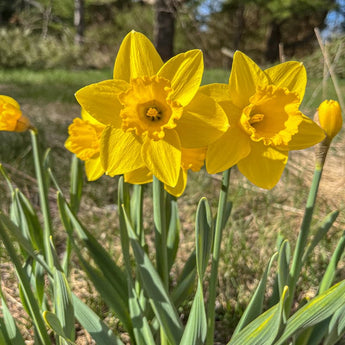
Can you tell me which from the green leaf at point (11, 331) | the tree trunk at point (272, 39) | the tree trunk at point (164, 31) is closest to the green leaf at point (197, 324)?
the green leaf at point (11, 331)

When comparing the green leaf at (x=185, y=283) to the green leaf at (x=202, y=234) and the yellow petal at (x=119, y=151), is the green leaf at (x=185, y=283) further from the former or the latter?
the yellow petal at (x=119, y=151)

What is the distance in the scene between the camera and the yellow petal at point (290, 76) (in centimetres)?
65

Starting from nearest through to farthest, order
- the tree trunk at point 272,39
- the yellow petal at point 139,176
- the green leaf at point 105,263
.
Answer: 1. the yellow petal at point 139,176
2. the green leaf at point 105,263
3. the tree trunk at point 272,39

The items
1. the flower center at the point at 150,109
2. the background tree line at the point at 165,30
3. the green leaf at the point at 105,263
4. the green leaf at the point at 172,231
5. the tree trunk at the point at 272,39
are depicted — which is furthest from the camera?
the tree trunk at the point at 272,39

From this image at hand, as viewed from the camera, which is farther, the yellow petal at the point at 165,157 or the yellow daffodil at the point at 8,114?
the yellow daffodil at the point at 8,114

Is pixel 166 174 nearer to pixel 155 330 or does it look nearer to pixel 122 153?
pixel 122 153

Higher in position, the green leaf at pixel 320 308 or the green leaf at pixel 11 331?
the green leaf at pixel 320 308

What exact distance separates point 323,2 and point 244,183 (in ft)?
29.7

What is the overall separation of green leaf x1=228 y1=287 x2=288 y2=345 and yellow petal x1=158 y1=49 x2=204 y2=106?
340mm

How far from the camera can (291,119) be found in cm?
62

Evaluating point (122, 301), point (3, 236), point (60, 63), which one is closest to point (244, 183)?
point (122, 301)

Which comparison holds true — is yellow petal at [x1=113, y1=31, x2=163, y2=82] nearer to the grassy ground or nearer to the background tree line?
the grassy ground

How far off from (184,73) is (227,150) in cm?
13

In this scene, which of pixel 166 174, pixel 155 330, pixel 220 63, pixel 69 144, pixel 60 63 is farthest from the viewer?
pixel 220 63
